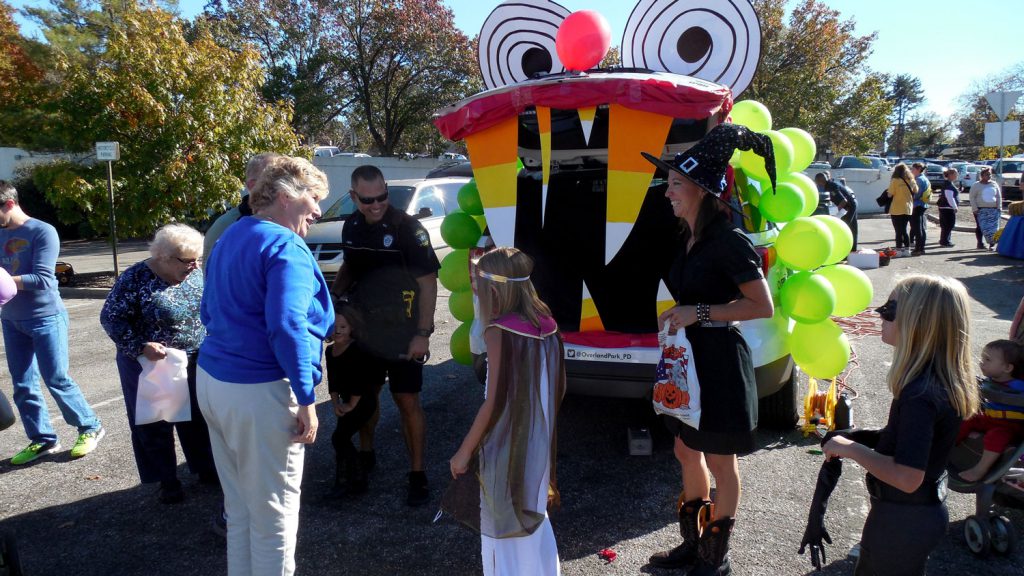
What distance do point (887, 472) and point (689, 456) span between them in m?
0.94

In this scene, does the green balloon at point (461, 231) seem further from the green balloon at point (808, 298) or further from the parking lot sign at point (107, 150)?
the parking lot sign at point (107, 150)

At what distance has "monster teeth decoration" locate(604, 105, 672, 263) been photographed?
3.65 meters

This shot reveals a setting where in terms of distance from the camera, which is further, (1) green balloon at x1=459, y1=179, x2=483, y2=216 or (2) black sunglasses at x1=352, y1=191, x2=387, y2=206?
(1) green balloon at x1=459, y1=179, x2=483, y2=216

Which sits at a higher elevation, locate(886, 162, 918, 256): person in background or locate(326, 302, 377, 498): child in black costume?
locate(886, 162, 918, 256): person in background

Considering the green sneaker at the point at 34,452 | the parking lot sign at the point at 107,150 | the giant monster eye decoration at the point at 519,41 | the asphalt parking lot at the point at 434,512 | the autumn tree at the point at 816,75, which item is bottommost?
the asphalt parking lot at the point at 434,512

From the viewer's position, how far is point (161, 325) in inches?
142

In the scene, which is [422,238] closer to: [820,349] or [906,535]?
[820,349]

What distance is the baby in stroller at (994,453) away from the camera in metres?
2.96

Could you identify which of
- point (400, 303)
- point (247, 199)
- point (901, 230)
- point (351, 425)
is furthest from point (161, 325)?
point (901, 230)

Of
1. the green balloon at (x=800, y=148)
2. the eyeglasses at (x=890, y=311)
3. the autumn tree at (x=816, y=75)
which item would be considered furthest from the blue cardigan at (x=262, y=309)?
the autumn tree at (x=816, y=75)

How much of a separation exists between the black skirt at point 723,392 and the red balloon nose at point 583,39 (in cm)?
232

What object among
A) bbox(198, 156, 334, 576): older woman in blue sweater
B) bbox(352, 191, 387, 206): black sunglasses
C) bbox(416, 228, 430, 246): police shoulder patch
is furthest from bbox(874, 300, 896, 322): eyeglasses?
bbox(352, 191, 387, 206): black sunglasses

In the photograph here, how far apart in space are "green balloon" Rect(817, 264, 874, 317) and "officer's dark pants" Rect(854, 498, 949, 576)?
6.22 ft

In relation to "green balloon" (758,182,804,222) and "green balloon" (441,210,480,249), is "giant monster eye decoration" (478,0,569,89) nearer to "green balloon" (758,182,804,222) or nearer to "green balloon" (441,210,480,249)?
"green balloon" (441,210,480,249)
